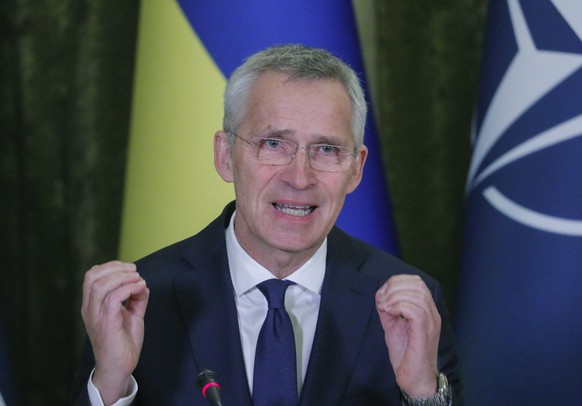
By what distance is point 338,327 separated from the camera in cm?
179

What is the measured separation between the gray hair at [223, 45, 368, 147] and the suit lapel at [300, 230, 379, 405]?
28 cm

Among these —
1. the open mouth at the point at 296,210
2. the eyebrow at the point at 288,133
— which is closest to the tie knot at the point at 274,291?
the open mouth at the point at 296,210

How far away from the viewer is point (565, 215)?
2.33 meters

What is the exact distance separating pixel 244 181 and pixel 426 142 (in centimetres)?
135

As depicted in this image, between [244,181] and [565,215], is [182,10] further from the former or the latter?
[565,215]

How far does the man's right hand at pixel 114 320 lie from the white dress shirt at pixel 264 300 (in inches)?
11.4

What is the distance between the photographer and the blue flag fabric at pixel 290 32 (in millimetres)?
2410

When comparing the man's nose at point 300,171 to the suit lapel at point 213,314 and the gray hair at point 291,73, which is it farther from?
the suit lapel at point 213,314

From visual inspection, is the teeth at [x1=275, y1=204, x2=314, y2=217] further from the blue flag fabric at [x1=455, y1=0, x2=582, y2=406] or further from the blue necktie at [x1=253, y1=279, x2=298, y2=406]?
the blue flag fabric at [x1=455, y1=0, x2=582, y2=406]

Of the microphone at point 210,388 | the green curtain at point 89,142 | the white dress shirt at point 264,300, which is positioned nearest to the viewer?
the microphone at point 210,388

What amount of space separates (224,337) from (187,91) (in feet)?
2.92

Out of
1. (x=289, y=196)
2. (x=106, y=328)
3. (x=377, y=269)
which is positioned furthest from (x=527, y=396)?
(x=106, y=328)

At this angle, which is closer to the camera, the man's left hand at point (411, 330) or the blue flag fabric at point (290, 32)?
the man's left hand at point (411, 330)

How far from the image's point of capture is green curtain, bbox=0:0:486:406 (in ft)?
8.98
